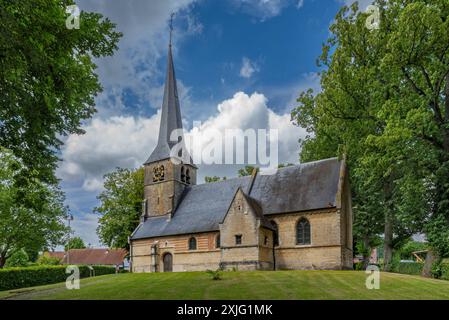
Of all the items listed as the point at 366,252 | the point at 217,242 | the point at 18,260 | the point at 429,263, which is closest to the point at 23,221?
the point at 18,260

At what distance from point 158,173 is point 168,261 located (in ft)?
32.1

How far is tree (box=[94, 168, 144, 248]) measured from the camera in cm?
4228

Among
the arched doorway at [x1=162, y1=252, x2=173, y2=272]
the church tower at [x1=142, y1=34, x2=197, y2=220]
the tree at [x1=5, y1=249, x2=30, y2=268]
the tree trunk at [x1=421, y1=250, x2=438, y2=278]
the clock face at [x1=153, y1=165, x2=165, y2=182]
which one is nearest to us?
the tree trunk at [x1=421, y1=250, x2=438, y2=278]

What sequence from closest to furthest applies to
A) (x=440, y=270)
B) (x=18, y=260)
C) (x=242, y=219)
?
(x=440, y=270) → (x=242, y=219) → (x=18, y=260)

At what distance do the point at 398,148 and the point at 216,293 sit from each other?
46.1 ft

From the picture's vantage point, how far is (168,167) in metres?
38.8

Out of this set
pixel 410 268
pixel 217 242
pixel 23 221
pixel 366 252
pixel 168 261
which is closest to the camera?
pixel 217 242

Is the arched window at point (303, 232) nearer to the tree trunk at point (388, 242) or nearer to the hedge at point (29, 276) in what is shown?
the tree trunk at point (388, 242)

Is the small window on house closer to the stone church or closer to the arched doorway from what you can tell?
the stone church

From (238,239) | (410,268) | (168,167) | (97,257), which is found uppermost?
(168,167)

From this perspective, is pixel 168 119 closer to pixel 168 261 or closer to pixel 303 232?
pixel 168 261

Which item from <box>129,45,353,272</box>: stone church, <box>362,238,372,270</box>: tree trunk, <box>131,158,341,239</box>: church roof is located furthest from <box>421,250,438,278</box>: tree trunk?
<box>362,238,372,270</box>: tree trunk

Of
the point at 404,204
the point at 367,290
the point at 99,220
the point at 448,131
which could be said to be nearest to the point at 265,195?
the point at 404,204
